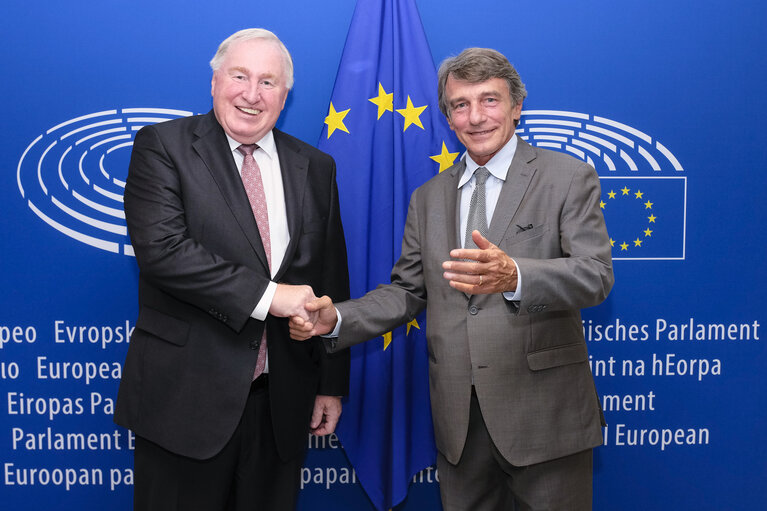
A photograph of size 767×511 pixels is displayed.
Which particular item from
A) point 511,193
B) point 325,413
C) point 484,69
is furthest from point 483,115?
point 325,413

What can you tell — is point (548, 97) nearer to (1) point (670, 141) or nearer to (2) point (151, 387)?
(1) point (670, 141)

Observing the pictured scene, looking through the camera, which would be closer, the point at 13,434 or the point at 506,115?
the point at 506,115

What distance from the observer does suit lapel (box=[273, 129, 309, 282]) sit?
1.87m

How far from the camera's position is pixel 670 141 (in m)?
2.64

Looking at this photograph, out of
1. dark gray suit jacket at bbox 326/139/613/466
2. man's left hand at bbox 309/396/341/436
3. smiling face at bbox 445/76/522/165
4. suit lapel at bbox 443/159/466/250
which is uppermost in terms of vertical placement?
smiling face at bbox 445/76/522/165

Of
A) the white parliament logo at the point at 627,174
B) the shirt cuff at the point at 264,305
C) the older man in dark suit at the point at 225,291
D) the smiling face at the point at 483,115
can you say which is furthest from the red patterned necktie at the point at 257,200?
the white parliament logo at the point at 627,174

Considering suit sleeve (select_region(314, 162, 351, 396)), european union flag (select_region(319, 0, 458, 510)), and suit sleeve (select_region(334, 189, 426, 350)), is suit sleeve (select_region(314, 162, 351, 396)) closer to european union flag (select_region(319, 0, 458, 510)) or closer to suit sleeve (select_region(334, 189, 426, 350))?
suit sleeve (select_region(334, 189, 426, 350))

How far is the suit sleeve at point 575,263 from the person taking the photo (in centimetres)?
165

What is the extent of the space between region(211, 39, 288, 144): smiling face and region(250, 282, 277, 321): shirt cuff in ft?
1.69

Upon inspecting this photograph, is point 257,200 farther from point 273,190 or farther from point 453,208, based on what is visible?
point 453,208

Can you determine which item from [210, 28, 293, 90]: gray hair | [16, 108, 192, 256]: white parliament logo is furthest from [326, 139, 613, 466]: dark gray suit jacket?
[16, 108, 192, 256]: white parliament logo

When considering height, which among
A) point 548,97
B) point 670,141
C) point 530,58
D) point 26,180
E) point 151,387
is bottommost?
point 151,387

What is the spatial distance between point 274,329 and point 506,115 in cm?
102

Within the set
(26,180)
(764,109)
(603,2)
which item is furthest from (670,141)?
(26,180)
